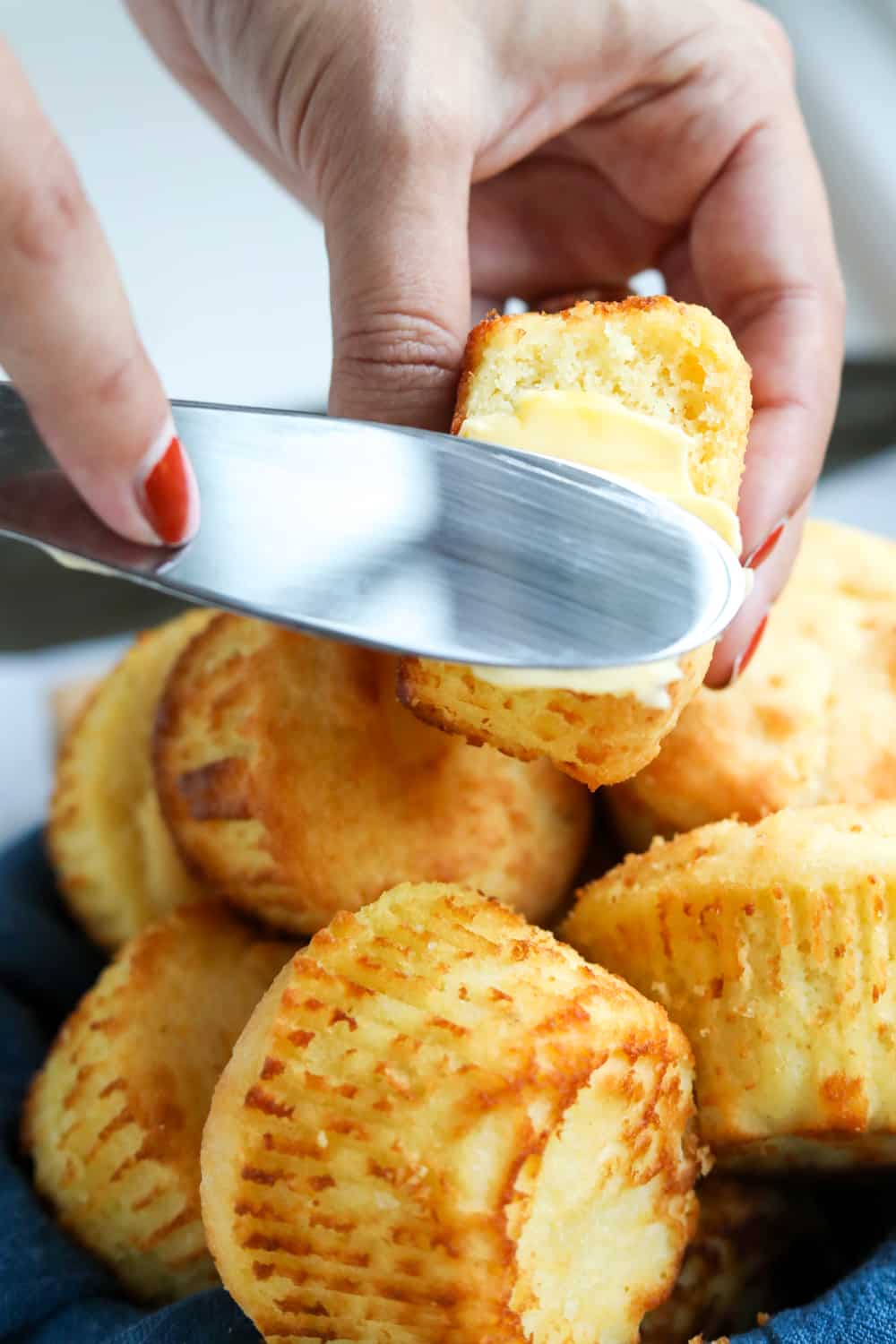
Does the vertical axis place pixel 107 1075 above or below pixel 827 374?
below

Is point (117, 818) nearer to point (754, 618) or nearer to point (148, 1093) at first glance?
point (148, 1093)

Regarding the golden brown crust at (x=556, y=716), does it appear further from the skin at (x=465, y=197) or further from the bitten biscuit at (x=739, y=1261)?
the bitten biscuit at (x=739, y=1261)

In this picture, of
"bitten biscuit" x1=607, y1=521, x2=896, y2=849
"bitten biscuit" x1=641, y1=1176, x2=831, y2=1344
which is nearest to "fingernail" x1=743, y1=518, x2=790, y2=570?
"bitten biscuit" x1=607, y1=521, x2=896, y2=849

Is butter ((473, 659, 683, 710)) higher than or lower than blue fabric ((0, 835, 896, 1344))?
higher

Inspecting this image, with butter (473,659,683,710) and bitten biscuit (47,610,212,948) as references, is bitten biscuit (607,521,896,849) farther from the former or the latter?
bitten biscuit (47,610,212,948)

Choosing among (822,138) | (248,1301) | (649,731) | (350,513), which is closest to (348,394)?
(350,513)

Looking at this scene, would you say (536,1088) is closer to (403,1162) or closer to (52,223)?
(403,1162)
